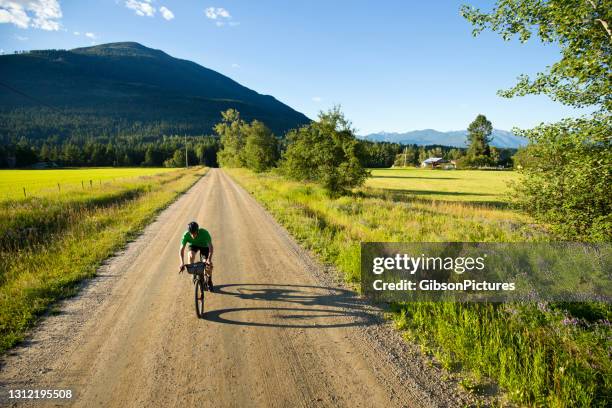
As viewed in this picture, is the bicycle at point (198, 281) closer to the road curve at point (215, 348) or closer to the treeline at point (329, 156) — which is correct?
the road curve at point (215, 348)

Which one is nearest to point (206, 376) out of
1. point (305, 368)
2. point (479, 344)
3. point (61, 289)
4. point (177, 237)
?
point (305, 368)

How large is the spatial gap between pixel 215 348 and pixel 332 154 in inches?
686

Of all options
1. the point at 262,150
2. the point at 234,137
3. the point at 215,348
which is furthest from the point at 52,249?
the point at 234,137

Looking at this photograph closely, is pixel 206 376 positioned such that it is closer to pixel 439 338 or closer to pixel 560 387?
pixel 439 338

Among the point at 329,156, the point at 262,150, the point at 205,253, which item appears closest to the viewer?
the point at 205,253

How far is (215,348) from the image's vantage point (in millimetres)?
4902

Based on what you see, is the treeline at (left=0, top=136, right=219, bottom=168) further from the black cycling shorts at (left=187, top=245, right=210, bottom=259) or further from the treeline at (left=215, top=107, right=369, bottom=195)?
the black cycling shorts at (left=187, top=245, right=210, bottom=259)

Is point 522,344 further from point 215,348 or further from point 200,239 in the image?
point 200,239

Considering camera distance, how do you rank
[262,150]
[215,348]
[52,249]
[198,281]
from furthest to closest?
[262,150] < [52,249] < [198,281] < [215,348]

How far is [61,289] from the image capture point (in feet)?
23.1

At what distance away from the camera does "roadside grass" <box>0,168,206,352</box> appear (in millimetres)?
6117

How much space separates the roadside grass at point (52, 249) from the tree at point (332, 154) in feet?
36.6

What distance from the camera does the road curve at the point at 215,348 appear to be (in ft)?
12.8

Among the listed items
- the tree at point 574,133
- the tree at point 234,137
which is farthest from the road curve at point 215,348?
Result: the tree at point 234,137
